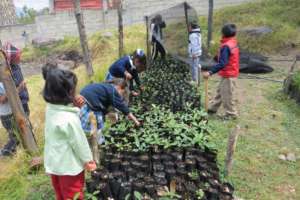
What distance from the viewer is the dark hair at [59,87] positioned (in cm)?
223

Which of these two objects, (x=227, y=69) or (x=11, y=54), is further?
(x=227, y=69)

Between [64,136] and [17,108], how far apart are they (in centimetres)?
153

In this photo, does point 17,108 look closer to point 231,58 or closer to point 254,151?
point 254,151

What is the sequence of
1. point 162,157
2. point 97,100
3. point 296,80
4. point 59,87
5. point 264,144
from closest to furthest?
1. point 59,87
2. point 162,157
3. point 97,100
4. point 264,144
5. point 296,80

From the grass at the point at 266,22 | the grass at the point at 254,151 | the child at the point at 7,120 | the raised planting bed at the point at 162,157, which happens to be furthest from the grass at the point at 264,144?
the grass at the point at 266,22

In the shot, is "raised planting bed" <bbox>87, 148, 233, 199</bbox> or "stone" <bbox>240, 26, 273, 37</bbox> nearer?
"raised planting bed" <bbox>87, 148, 233, 199</bbox>

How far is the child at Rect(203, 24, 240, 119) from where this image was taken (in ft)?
16.0

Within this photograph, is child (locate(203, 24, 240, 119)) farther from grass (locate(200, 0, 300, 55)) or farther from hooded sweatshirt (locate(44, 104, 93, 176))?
grass (locate(200, 0, 300, 55))

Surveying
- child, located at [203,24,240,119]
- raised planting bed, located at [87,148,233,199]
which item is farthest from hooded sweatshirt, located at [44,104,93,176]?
child, located at [203,24,240,119]

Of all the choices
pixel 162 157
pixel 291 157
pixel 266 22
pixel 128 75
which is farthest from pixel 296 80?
pixel 266 22

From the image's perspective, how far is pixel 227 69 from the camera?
5.07 metres

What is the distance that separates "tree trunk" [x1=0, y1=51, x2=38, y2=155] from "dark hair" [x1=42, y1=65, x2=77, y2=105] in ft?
4.84

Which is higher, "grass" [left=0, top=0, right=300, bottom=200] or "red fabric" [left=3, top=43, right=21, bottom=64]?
"red fabric" [left=3, top=43, right=21, bottom=64]

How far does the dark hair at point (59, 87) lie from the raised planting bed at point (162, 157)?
940 mm
